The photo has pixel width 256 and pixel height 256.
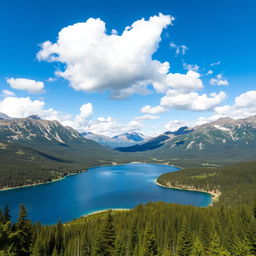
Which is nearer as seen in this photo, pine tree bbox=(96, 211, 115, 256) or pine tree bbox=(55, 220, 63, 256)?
pine tree bbox=(96, 211, 115, 256)

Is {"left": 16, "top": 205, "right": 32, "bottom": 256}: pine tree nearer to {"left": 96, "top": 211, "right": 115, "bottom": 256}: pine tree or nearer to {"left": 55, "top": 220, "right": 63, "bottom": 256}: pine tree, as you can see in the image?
{"left": 96, "top": 211, "right": 115, "bottom": 256}: pine tree

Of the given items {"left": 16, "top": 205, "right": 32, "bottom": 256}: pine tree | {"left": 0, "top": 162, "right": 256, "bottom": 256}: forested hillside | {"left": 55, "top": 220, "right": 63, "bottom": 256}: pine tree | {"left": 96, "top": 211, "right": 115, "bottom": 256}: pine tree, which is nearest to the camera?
{"left": 16, "top": 205, "right": 32, "bottom": 256}: pine tree

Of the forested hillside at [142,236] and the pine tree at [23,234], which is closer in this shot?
the pine tree at [23,234]

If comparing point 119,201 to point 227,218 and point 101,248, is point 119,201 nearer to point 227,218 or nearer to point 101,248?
point 227,218

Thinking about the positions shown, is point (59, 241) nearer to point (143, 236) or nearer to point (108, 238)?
point (108, 238)

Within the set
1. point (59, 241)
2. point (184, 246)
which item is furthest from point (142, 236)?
point (59, 241)

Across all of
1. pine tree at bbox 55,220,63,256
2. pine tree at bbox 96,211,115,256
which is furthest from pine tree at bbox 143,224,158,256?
pine tree at bbox 55,220,63,256

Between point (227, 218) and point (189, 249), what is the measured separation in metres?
60.5

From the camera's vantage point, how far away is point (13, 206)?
16975 centimetres

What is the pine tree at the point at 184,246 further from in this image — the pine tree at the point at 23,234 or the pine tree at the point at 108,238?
the pine tree at the point at 23,234

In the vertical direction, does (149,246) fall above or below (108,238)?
below

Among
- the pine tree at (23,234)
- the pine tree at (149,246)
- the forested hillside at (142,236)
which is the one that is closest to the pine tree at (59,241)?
the forested hillside at (142,236)

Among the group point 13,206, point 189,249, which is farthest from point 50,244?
point 13,206

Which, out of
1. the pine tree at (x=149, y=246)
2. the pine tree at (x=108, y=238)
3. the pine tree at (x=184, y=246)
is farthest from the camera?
the pine tree at (x=184, y=246)
